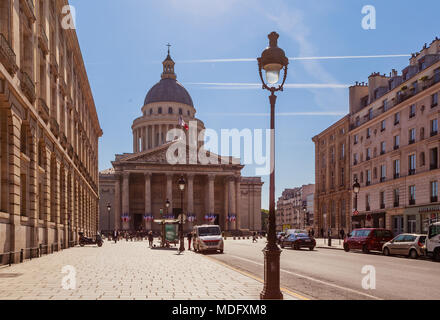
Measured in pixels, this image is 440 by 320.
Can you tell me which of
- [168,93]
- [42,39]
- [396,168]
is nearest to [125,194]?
[168,93]

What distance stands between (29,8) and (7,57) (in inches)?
208

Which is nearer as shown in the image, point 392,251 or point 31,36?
point 31,36

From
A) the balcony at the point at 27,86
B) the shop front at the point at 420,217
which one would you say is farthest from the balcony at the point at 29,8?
the shop front at the point at 420,217

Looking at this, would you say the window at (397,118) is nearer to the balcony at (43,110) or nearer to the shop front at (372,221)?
the shop front at (372,221)

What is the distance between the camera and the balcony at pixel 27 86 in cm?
2139

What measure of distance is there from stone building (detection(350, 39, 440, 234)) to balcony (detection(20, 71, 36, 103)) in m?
28.4

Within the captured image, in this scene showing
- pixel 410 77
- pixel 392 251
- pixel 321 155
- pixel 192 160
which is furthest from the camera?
pixel 192 160

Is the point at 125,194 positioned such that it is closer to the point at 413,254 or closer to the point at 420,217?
the point at 420,217

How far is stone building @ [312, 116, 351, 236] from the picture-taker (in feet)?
210

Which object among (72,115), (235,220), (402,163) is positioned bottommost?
(235,220)
